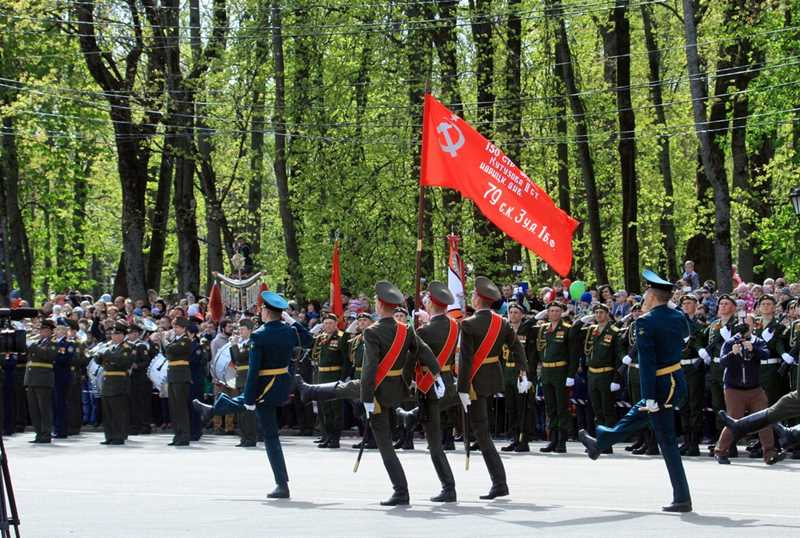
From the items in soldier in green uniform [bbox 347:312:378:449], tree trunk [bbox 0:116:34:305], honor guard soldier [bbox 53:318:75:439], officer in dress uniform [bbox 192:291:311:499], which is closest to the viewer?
officer in dress uniform [bbox 192:291:311:499]

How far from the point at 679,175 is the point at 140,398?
98.3ft

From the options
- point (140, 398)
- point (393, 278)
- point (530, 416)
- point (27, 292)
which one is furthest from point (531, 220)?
point (27, 292)

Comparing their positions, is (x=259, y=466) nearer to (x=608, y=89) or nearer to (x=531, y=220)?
(x=531, y=220)

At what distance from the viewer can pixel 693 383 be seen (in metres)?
18.1

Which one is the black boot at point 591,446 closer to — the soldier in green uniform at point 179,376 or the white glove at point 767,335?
the white glove at point 767,335

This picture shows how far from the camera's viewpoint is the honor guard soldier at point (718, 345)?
679 inches

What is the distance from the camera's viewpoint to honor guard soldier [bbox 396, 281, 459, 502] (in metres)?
12.7

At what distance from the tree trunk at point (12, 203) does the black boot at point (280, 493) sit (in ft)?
83.1

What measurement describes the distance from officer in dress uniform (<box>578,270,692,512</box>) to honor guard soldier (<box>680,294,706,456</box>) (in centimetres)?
634

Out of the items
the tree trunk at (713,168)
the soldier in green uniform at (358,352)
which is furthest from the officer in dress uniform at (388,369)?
the tree trunk at (713,168)

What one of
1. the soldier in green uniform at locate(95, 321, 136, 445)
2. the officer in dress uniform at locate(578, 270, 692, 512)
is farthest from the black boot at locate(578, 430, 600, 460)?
the soldier in green uniform at locate(95, 321, 136, 445)

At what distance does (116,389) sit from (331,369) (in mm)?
3279

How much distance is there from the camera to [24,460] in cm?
1856

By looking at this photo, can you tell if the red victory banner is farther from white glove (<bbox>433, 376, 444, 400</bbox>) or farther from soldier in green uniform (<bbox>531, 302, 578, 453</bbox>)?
white glove (<bbox>433, 376, 444, 400</bbox>)
